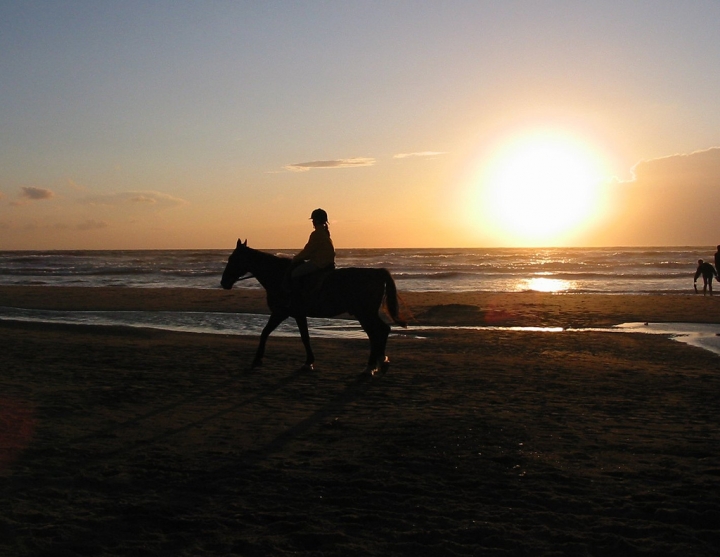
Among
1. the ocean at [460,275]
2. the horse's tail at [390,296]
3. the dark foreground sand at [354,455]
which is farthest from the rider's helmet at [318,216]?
the ocean at [460,275]

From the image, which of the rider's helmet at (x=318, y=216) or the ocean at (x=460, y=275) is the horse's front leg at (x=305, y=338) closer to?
the rider's helmet at (x=318, y=216)

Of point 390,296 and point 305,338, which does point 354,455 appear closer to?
point 305,338

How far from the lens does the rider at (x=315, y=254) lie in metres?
11.1

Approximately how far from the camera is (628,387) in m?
10.1

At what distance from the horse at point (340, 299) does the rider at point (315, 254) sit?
18 cm

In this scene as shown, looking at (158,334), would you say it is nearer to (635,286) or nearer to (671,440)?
(671,440)

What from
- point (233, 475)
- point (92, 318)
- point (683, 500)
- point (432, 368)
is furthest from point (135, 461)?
point (92, 318)

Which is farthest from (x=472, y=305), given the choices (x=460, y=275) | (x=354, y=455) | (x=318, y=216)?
(x=460, y=275)

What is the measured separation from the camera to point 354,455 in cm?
642

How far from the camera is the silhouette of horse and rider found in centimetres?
1117

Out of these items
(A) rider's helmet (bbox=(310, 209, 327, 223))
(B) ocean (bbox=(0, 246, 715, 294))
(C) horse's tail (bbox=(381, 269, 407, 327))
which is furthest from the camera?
(B) ocean (bbox=(0, 246, 715, 294))

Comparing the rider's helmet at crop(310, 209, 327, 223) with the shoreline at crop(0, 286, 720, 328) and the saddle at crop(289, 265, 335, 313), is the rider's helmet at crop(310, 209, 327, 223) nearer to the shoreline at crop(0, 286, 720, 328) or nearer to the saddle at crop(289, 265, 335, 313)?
the saddle at crop(289, 265, 335, 313)

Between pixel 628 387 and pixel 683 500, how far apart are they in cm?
507

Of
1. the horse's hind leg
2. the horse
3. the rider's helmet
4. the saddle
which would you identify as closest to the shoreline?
the horse
